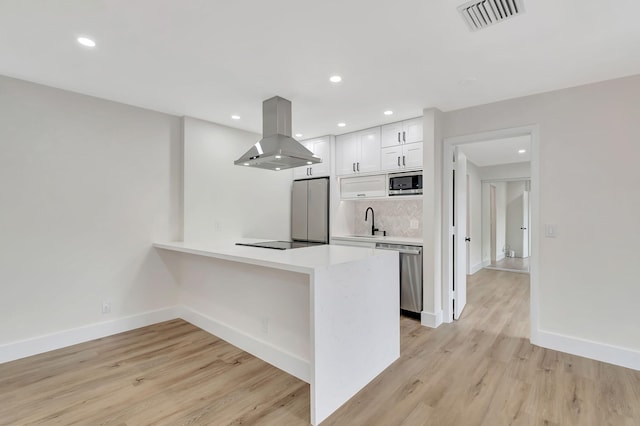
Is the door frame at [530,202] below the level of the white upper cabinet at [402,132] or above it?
below

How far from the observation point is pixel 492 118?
3311mm

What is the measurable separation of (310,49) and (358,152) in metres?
2.31


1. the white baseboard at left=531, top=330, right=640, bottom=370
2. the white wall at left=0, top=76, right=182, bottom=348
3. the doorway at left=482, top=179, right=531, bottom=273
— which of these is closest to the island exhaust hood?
the white wall at left=0, top=76, right=182, bottom=348

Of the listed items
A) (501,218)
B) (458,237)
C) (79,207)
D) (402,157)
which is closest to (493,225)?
(501,218)

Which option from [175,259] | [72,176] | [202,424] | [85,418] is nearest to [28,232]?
[72,176]

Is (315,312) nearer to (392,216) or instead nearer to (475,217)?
(392,216)

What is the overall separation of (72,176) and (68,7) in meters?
1.81

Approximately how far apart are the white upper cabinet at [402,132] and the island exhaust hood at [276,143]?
1.37 m

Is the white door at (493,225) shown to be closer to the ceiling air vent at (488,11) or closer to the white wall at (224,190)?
the white wall at (224,190)

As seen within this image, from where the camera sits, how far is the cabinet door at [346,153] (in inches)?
177

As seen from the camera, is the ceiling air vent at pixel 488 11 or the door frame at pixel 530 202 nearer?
Result: the ceiling air vent at pixel 488 11

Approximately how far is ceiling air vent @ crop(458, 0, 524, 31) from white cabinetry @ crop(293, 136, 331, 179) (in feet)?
9.68

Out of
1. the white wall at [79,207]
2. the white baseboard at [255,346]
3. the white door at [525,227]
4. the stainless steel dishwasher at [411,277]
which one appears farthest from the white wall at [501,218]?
the white wall at [79,207]

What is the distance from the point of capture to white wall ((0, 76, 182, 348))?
2.72m
